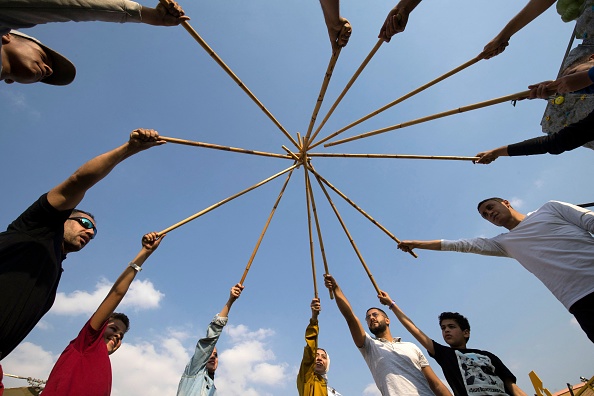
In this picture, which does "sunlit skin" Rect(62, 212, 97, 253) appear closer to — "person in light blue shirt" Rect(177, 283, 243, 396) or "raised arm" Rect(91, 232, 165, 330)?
"raised arm" Rect(91, 232, 165, 330)

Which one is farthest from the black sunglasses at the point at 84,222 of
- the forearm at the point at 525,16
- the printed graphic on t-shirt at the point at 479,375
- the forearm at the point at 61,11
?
the forearm at the point at 525,16

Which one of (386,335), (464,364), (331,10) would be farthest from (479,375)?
(331,10)

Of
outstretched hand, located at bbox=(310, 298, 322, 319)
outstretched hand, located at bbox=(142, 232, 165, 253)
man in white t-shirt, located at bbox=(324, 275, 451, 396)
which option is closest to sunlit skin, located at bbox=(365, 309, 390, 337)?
man in white t-shirt, located at bbox=(324, 275, 451, 396)

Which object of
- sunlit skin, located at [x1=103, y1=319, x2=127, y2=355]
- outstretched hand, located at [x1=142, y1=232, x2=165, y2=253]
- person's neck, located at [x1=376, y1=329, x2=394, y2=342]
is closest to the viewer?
sunlit skin, located at [x1=103, y1=319, x2=127, y2=355]

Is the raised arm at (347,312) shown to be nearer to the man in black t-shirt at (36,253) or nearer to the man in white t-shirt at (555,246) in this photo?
the man in white t-shirt at (555,246)

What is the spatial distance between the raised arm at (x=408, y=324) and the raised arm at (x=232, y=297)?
3190mm

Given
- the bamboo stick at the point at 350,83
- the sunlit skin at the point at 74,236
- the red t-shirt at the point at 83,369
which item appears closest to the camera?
the red t-shirt at the point at 83,369

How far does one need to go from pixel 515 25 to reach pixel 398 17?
2033mm

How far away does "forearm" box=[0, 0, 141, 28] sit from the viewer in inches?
94.7

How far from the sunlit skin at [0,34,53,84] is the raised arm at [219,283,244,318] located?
542 cm

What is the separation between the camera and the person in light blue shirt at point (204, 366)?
6.04 m

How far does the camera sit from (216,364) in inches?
277

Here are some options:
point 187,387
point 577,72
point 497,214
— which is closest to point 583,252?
point 497,214

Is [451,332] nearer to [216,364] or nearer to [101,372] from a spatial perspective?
[216,364]
